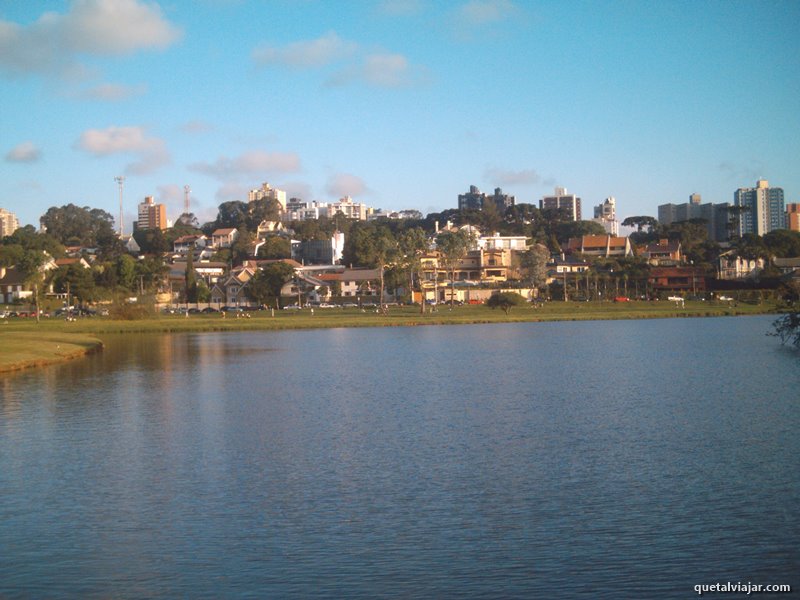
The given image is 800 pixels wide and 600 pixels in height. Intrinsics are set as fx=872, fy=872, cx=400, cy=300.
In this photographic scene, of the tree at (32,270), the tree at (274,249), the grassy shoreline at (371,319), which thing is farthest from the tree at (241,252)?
the grassy shoreline at (371,319)

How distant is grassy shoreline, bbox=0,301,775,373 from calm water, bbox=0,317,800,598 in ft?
139

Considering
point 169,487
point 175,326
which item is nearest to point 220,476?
point 169,487

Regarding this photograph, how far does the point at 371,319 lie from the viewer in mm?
94938

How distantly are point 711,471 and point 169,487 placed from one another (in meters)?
12.1

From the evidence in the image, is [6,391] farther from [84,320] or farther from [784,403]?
[84,320]

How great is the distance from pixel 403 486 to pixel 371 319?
7622 cm

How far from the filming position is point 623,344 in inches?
2349

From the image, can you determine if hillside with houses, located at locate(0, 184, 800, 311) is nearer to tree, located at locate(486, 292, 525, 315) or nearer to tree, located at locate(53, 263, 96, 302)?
tree, located at locate(53, 263, 96, 302)

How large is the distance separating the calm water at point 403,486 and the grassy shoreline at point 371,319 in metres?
42.4

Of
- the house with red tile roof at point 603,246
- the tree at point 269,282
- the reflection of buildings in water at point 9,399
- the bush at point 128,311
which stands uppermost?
the house with red tile roof at point 603,246

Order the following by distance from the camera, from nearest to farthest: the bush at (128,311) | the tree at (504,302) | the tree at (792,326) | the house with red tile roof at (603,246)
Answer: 1. the tree at (792,326)
2. the bush at (128,311)
3. the tree at (504,302)
4. the house with red tile roof at (603,246)

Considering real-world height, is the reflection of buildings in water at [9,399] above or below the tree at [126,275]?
below

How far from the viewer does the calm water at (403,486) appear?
13438mm

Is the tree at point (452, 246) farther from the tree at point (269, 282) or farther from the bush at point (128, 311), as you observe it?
the bush at point (128, 311)
